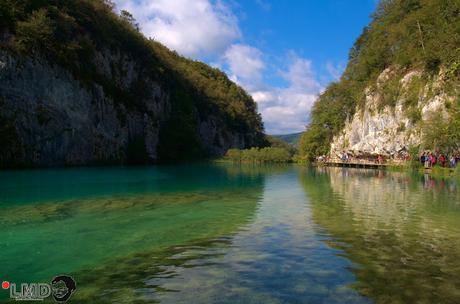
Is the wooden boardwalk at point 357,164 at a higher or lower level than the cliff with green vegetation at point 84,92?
lower

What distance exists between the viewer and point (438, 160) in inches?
1794

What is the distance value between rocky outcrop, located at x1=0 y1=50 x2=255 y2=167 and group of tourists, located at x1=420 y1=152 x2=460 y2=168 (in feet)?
157

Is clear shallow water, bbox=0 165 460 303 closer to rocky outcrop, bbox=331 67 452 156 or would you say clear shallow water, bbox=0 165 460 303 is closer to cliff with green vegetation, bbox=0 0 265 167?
rocky outcrop, bbox=331 67 452 156

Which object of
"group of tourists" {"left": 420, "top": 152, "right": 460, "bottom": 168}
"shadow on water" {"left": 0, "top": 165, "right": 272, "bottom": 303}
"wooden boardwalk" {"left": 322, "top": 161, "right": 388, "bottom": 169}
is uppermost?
"group of tourists" {"left": 420, "top": 152, "right": 460, "bottom": 168}

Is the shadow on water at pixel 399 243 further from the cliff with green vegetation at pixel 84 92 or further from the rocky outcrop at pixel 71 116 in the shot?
the cliff with green vegetation at pixel 84 92

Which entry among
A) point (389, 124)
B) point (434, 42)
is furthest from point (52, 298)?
point (389, 124)

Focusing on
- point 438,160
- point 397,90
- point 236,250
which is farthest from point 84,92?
point 236,250

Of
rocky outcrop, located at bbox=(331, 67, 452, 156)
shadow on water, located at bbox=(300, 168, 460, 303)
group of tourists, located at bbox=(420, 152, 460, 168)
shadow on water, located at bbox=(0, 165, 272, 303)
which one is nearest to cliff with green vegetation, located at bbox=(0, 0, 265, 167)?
shadow on water, located at bbox=(0, 165, 272, 303)

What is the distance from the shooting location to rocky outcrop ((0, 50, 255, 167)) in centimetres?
5144

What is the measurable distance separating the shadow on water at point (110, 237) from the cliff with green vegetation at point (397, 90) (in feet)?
104

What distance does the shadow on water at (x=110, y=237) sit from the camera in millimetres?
8445

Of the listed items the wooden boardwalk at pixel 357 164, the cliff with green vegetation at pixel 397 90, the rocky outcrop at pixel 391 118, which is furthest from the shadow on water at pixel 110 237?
the wooden boardwalk at pixel 357 164

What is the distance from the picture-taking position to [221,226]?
14.3 metres

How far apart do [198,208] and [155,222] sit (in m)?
3.89
